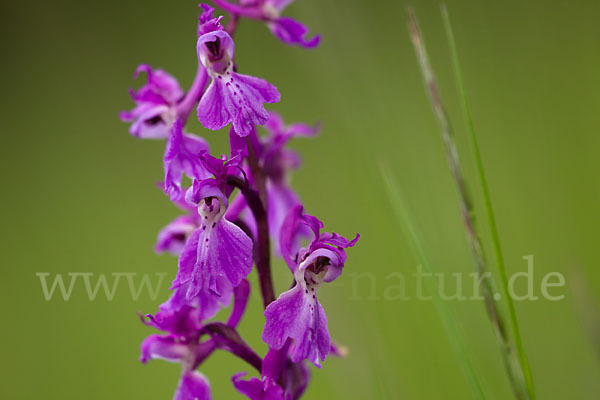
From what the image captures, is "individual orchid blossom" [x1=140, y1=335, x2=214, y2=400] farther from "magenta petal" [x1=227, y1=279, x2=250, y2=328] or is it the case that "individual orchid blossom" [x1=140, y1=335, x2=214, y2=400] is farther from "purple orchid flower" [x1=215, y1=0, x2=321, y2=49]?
"purple orchid flower" [x1=215, y1=0, x2=321, y2=49]

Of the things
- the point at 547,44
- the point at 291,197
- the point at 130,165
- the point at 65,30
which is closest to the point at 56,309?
the point at 130,165

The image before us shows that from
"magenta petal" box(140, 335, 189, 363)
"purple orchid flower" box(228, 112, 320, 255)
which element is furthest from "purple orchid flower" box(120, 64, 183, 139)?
"magenta petal" box(140, 335, 189, 363)

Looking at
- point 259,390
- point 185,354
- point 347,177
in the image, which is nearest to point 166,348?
point 185,354

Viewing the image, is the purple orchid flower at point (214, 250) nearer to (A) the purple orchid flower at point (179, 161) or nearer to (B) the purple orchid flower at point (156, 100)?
(A) the purple orchid flower at point (179, 161)

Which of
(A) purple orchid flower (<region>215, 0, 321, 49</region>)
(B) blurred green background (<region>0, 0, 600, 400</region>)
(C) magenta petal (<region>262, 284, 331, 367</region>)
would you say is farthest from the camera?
(B) blurred green background (<region>0, 0, 600, 400</region>)

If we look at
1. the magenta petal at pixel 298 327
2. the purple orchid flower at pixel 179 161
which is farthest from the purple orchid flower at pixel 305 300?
the purple orchid flower at pixel 179 161

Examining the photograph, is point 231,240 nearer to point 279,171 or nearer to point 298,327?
point 298,327
